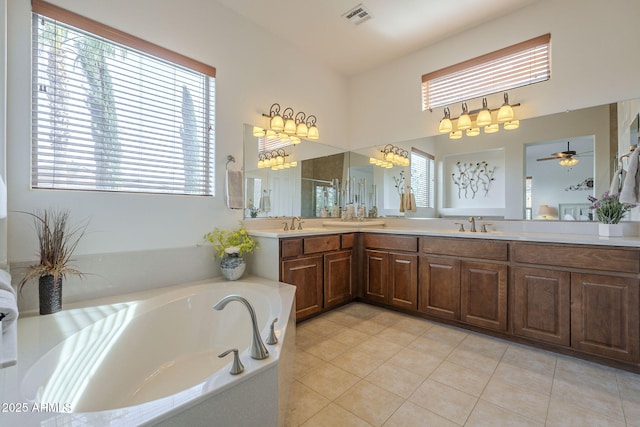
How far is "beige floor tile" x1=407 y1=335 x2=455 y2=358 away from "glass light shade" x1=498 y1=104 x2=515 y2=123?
6.73ft

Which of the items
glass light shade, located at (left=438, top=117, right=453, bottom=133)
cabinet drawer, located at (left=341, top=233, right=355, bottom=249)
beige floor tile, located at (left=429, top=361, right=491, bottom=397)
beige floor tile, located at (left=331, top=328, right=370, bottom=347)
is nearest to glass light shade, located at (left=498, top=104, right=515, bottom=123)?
glass light shade, located at (left=438, top=117, right=453, bottom=133)

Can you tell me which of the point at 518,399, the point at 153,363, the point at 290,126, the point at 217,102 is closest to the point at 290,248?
the point at 153,363

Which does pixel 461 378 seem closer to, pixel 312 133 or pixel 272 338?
pixel 272 338

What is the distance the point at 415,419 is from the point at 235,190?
2114 mm

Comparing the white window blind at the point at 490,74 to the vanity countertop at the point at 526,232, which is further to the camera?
the white window blind at the point at 490,74

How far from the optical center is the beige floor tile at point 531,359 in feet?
6.15

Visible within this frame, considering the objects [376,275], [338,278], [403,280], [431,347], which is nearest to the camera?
[431,347]

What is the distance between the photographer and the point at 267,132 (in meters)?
2.89

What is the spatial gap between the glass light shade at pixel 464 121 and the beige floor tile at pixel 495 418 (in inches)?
93.4

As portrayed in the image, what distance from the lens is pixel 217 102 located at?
2500mm

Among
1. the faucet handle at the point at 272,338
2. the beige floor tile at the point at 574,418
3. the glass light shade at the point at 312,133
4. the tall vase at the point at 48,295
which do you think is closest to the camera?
the faucet handle at the point at 272,338

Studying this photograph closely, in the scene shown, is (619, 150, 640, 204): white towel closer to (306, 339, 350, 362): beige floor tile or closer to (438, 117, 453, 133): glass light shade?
(438, 117, 453, 133): glass light shade

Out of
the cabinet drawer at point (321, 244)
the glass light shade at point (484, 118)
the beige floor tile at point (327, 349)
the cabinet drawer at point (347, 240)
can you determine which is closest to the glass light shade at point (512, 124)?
the glass light shade at point (484, 118)

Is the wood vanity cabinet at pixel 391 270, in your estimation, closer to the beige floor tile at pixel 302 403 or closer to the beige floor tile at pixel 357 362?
the beige floor tile at pixel 357 362
